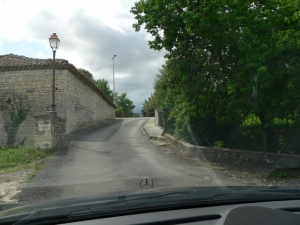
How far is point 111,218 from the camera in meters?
2.27

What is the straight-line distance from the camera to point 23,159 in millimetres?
11852

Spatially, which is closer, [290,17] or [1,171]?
[290,17]

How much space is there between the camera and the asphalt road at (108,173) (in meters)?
7.66

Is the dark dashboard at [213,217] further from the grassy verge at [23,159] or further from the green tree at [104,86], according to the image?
the green tree at [104,86]

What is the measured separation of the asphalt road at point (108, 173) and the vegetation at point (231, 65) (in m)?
2.06

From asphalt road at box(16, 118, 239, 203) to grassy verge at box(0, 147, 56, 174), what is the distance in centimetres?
42

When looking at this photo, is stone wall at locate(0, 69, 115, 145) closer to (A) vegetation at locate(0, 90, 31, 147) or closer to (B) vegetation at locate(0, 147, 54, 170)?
(A) vegetation at locate(0, 90, 31, 147)

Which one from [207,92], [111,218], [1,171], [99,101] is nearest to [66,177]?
[1,171]

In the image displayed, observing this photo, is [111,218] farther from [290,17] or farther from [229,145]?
[229,145]

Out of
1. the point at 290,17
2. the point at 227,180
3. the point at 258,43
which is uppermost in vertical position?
the point at 290,17

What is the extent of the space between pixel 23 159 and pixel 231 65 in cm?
759

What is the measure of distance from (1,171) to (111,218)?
29.7 feet

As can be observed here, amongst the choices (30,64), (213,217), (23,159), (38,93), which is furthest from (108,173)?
(30,64)

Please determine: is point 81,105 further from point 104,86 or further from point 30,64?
point 104,86
